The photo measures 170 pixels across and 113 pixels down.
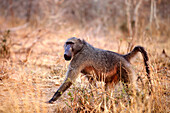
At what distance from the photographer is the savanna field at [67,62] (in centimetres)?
280

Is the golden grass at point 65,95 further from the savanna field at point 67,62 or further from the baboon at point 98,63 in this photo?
the baboon at point 98,63

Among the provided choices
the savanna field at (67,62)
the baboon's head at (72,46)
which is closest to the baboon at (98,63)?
the baboon's head at (72,46)

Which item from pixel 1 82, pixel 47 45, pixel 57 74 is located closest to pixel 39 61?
pixel 57 74

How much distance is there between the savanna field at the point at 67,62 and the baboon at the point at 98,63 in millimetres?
176

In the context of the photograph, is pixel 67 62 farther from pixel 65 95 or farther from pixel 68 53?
pixel 68 53

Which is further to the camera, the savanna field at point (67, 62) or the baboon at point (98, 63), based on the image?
the baboon at point (98, 63)

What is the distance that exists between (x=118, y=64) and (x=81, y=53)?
0.64 m

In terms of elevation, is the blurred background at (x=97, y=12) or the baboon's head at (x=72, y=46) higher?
the blurred background at (x=97, y=12)

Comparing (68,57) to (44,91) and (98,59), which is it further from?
(44,91)

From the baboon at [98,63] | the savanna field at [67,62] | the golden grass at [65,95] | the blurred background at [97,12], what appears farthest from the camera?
the blurred background at [97,12]

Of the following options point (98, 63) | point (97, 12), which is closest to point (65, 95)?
point (98, 63)

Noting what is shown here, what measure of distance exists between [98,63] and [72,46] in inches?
20.3

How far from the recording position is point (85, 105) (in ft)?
8.96

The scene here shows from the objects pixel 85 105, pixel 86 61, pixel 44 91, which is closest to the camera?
pixel 85 105
